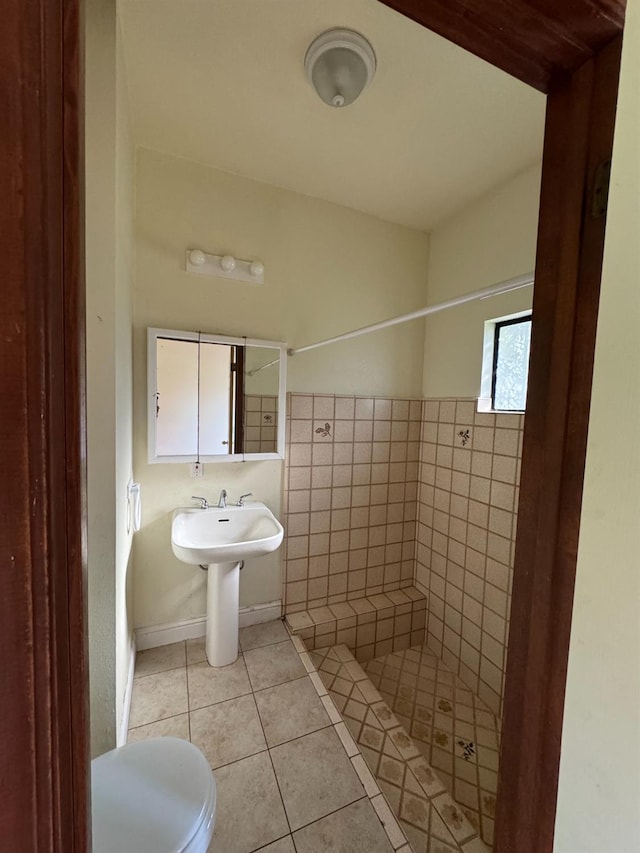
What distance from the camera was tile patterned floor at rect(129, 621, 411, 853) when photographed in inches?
43.5

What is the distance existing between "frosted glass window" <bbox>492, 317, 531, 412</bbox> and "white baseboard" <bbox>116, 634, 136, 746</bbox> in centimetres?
224

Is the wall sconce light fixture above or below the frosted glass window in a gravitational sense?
above

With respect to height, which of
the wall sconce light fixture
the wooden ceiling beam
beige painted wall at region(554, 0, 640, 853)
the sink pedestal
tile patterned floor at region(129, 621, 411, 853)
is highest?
the wall sconce light fixture

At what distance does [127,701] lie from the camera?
1448mm

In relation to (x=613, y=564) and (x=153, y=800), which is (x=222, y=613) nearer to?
(x=153, y=800)

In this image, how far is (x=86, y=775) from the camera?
14.4 inches

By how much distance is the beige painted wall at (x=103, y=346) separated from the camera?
990 mm

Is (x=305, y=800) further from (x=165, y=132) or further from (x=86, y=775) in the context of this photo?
(x=165, y=132)

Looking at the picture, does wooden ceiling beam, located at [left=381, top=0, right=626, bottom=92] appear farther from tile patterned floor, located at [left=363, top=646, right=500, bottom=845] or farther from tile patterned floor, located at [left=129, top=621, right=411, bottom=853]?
tile patterned floor, located at [left=363, top=646, right=500, bottom=845]

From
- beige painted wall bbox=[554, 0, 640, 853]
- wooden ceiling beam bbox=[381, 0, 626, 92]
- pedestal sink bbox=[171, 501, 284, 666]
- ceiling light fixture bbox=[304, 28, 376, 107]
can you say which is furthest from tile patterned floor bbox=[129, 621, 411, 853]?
ceiling light fixture bbox=[304, 28, 376, 107]

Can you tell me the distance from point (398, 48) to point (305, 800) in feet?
8.64

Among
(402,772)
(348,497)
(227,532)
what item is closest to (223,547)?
(227,532)

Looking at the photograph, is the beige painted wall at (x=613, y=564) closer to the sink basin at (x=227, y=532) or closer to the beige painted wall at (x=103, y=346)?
the beige painted wall at (x=103, y=346)

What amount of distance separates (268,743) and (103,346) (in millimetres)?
1658
